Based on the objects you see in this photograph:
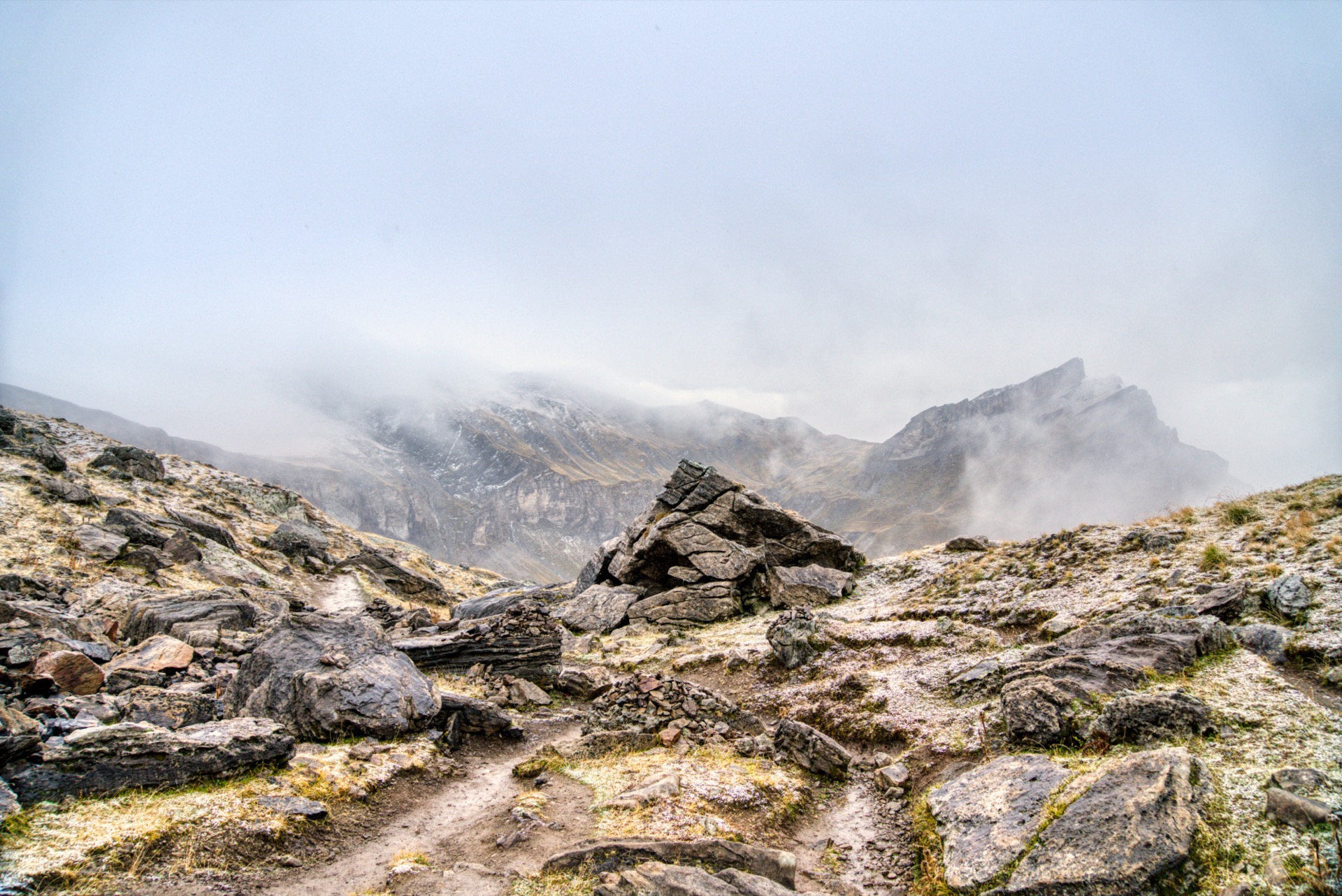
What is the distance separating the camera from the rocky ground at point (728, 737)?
8.97 meters

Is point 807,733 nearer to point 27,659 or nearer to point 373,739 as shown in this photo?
point 373,739

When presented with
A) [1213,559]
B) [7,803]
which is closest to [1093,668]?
[1213,559]

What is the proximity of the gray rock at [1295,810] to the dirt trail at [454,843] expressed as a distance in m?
11.9

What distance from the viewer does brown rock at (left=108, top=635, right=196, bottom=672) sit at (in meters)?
17.9

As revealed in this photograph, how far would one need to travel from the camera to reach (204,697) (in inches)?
640

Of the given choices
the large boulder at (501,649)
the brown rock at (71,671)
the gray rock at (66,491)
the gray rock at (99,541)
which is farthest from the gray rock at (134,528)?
the brown rock at (71,671)

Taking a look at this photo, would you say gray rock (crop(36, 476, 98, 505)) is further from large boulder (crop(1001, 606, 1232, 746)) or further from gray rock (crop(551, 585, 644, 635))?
large boulder (crop(1001, 606, 1232, 746))

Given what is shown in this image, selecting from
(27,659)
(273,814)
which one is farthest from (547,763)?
(27,659)

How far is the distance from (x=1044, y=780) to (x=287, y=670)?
1961cm

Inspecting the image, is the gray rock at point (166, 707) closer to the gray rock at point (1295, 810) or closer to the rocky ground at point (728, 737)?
the rocky ground at point (728, 737)

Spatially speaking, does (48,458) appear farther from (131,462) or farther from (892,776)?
(892,776)

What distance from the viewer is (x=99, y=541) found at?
112 feet

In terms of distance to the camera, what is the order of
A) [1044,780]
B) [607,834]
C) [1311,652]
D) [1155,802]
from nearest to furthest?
[1155,802]
[1044,780]
[607,834]
[1311,652]

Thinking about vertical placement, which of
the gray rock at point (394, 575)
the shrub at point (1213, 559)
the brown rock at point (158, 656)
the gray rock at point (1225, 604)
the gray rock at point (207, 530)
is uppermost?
the shrub at point (1213, 559)
